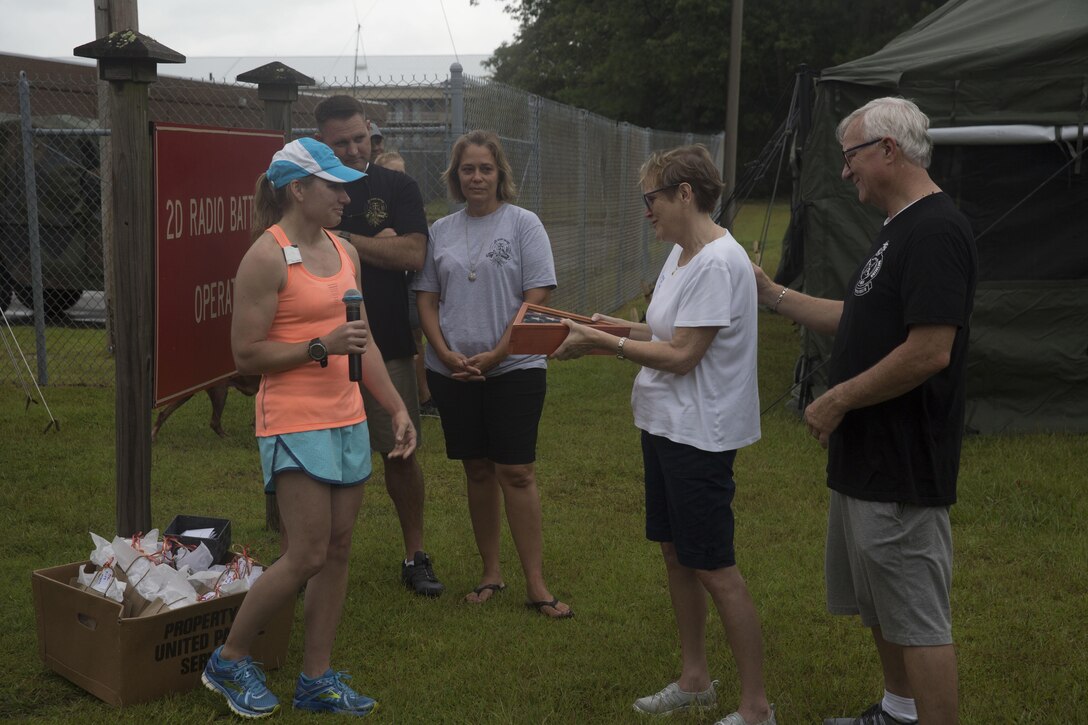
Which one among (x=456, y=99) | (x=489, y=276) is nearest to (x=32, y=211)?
(x=456, y=99)

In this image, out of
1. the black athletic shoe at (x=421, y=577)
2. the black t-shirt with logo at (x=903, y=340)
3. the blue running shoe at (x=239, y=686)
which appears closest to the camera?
the black t-shirt with logo at (x=903, y=340)

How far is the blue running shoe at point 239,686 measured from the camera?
357 centimetres

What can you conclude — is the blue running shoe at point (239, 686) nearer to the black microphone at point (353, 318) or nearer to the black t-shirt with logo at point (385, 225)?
the black microphone at point (353, 318)

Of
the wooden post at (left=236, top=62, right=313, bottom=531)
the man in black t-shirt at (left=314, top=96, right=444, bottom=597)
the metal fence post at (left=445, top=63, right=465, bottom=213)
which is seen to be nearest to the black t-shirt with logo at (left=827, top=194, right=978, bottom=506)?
the man in black t-shirt at (left=314, top=96, right=444, bottom=597)

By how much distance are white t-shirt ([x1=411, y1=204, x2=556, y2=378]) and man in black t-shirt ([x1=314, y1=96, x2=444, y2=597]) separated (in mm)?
197

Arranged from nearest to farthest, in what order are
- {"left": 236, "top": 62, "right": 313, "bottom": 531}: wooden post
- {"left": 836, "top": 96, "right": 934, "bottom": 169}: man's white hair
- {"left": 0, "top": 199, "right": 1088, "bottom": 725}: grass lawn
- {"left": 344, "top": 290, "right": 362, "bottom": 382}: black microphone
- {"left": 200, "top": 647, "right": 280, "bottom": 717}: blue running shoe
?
{"left": 836, "top": 96, "right": 934, "bottom": 169}: man's white hair → {"left": 344, "top": 290, "right": 362, "bottom": 382}: black microphone → {"left": 200, "top": 647, "right": 280, "bottom": 717}: blue running shoe → {"left": 0, "top": 199, "right": 1088, "bottom": 725}: grass lawn → {"left": 236, "top": 62, "right": 313, "bottom": 531}: wooden post

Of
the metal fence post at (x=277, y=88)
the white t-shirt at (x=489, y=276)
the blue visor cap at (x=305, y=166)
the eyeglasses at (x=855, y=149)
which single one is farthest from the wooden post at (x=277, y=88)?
the eyeglasses at (x=855, y=149)

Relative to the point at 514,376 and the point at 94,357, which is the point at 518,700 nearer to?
the point at 514,376

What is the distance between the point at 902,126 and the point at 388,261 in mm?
2301

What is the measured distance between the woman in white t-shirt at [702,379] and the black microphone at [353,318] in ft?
2.13

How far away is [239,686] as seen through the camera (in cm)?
357

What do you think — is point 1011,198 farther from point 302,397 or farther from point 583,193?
point 583,193

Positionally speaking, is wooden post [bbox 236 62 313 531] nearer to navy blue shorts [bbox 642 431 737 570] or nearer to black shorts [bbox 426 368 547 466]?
black shorts [bbox 426 368 547 466]

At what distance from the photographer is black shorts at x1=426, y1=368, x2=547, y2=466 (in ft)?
14.8
